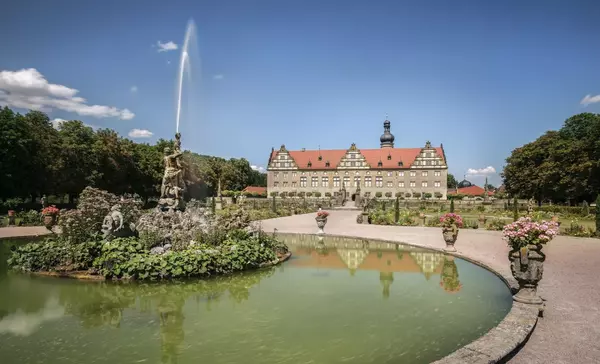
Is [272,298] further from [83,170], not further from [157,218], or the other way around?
[83,170]

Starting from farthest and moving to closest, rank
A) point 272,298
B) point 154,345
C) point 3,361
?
point 272,298
point 154,345
point 3,361

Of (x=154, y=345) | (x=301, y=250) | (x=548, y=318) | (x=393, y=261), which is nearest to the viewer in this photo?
(x=154, y=345)

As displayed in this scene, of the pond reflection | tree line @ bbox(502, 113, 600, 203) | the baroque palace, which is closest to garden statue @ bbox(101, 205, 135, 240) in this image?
the pond reflection

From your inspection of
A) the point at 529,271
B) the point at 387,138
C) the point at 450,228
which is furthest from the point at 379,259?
the point at 387,138

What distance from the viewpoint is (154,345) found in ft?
17.8

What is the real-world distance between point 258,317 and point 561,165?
46.0m

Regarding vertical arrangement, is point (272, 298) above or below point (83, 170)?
below

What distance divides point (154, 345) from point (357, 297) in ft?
13.8

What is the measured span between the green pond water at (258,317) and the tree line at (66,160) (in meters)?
24.4

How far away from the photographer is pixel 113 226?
10.6m

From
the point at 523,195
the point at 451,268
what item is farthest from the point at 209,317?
the point at 523,195

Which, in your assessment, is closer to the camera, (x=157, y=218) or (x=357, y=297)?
(x=357, y=297)

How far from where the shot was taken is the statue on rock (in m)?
14.0

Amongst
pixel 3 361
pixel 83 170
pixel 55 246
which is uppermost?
pixel 83 170
